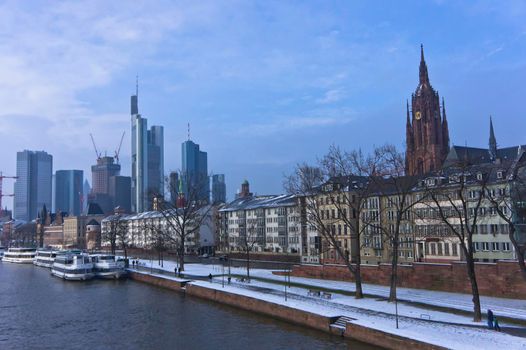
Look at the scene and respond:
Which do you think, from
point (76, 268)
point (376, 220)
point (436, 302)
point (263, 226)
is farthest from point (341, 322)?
point (263, 226)

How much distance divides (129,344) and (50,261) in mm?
101481

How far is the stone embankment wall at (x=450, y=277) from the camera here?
150 ft

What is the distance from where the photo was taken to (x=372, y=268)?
59.9 metres

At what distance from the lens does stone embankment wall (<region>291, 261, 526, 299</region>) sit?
150 feet

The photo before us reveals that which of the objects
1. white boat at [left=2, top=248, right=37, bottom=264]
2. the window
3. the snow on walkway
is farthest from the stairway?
white boat at [left=2, top=248, right=37, bottom=264]

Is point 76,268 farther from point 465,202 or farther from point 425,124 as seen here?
point 425,124

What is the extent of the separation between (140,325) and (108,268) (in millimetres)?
49190

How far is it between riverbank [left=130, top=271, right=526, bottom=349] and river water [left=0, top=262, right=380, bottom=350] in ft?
2.84

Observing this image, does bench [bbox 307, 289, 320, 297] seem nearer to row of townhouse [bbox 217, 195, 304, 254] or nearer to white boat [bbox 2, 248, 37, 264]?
row of townhouse [bbox 217, 195, 304, 254]

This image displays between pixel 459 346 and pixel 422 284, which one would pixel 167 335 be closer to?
pixel 459 346

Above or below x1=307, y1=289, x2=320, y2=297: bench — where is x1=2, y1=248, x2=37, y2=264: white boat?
above

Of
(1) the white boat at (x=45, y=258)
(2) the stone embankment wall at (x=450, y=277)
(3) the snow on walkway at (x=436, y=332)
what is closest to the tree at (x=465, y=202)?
(2) the stone embankment wall at (x=450, y=277)

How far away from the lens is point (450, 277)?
168 ft

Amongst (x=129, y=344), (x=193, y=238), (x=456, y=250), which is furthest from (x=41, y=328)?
(x=193, y=238)
